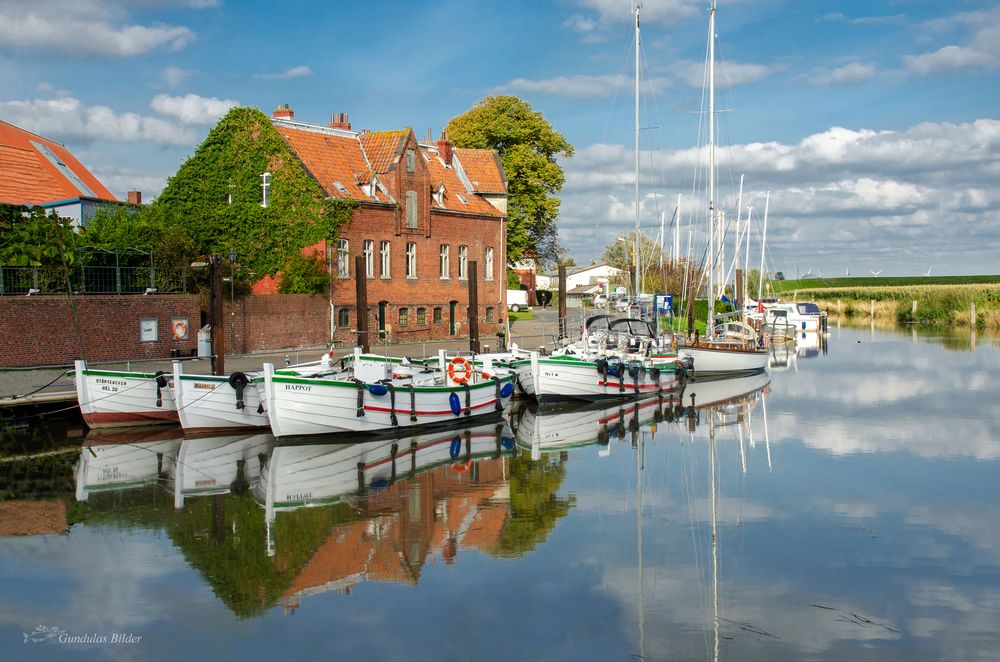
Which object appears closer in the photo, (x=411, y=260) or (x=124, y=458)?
(x=124, y=458)

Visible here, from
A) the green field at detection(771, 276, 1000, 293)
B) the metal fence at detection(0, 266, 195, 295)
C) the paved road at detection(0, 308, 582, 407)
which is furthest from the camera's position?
the green field at detection(771, 276, 1000, 293)

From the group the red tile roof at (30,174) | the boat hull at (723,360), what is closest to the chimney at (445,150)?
the red tile roof at (30,174)

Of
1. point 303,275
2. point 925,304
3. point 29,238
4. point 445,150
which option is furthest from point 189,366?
point 925,304

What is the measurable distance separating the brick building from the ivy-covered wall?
0.73 meters

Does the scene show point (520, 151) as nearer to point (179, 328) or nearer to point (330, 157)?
point (330, 157)

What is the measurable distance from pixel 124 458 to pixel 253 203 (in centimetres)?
2102

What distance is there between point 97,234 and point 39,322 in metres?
5.49

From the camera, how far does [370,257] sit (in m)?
43.5

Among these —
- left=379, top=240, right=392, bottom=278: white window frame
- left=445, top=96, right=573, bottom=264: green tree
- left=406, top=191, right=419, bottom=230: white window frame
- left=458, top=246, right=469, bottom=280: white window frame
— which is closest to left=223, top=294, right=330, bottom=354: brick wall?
left=379, top=240, right=392, bottom=278: white window frame

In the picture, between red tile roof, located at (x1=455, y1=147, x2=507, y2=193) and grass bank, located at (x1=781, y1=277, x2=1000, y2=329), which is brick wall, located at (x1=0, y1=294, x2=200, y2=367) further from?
grass bank, located at (x1=781, y1=277, x2=1000, y2=329)

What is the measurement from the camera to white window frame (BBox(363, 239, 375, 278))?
142ft

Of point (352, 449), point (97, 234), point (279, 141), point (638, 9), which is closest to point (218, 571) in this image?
point (352, 449)

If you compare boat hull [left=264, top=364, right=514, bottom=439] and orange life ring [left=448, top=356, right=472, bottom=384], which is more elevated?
orange life ring [left=448, top=356, right=472, bottom=384]

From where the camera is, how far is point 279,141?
4072cm
